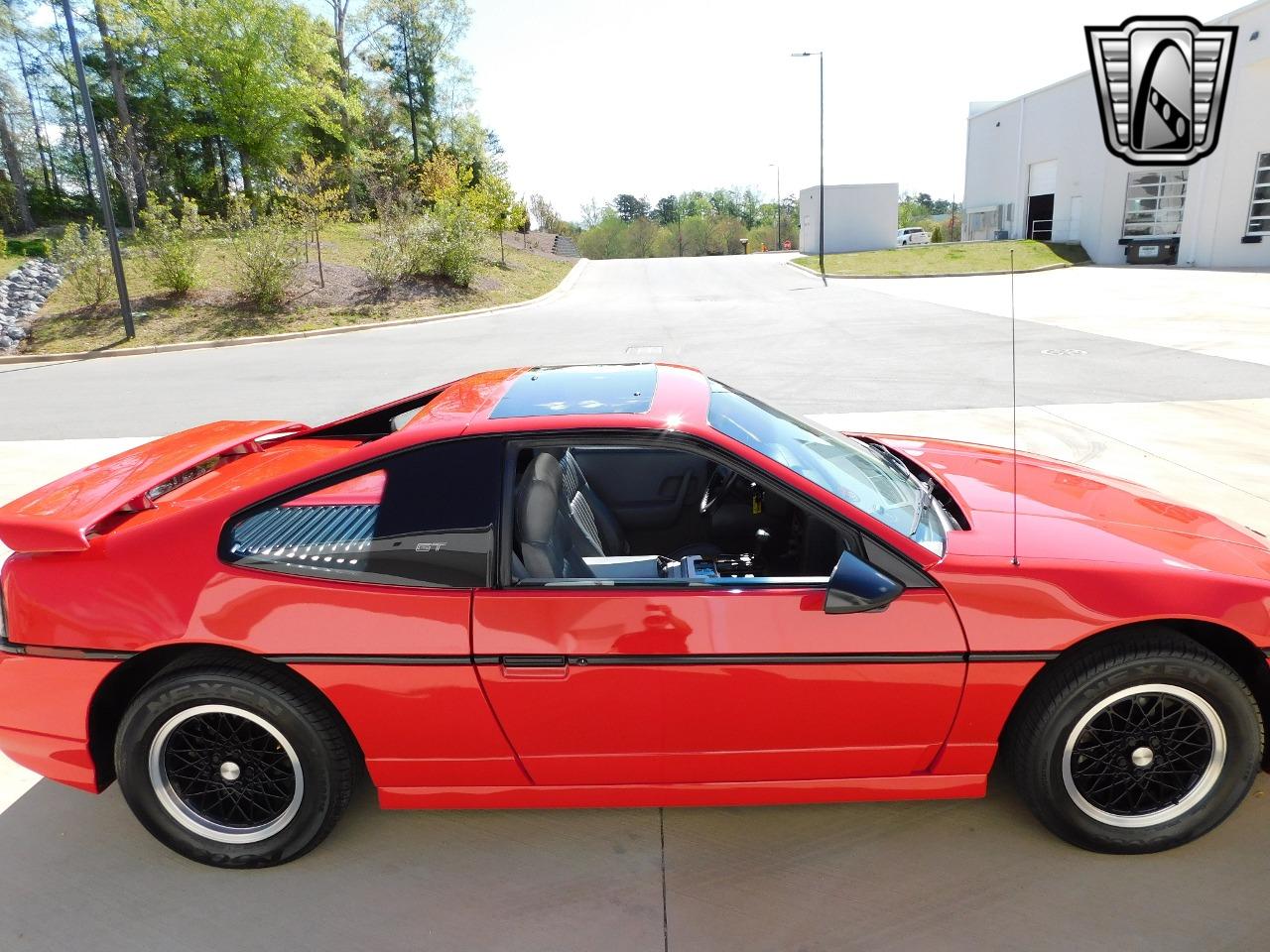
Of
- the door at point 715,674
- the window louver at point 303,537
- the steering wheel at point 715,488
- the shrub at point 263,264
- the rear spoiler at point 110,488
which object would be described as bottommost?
the door at point 715,674

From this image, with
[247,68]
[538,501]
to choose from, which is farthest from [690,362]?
[247,68]

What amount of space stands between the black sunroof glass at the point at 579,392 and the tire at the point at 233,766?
1.10m

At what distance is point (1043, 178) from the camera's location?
3919cm

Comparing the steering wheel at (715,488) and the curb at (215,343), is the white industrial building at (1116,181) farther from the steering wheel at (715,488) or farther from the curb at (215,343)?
the steering wheel at (715,488)

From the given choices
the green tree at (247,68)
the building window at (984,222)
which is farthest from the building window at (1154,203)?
the green tree at (247,68)

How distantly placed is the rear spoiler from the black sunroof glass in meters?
1.23

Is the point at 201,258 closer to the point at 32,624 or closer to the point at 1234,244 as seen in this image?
the point at 32,624

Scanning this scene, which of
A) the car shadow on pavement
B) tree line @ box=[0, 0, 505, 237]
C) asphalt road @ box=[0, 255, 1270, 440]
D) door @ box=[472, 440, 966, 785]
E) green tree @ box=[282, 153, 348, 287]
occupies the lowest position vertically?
the car shadow on pavement

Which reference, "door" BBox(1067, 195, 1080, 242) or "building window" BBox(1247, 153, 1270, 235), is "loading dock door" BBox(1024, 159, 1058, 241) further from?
"building window" BBox(1247, 153, 1270, 235)

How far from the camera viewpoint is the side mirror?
2242 mm

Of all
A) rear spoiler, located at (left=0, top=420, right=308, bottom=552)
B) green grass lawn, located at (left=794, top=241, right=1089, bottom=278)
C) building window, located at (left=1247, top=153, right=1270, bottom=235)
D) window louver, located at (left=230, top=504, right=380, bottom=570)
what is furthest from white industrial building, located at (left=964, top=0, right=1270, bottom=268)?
window louver, located at (left=230, top=504, right=380, bottom=570)

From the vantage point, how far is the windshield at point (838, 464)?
2.56 m

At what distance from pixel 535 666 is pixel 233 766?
1048 mm

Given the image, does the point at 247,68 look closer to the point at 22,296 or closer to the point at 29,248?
the point at 29,248
